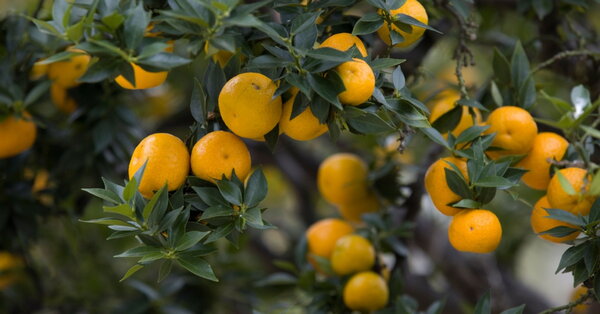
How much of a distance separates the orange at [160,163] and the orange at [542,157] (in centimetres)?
39

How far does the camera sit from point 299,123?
61cm

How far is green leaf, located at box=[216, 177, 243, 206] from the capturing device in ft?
1.95

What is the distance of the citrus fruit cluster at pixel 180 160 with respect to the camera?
60 cm

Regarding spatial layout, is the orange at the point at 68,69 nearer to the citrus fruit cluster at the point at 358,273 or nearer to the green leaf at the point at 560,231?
the citrus fruit cluster at the point at 358,273

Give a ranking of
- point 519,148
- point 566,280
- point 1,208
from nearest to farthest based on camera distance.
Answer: point 519,148
point 1,208
point 566,280

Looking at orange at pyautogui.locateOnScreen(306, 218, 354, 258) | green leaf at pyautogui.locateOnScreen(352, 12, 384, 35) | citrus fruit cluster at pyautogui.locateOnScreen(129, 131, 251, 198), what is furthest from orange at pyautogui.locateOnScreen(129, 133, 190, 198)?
orange at pyautogui.locateOnScreen(306, 218, 354, 258)

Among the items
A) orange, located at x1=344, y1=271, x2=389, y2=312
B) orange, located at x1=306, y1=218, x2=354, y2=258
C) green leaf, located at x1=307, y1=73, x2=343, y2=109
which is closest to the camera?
green leaf, located at x1=307, y1=73, x2=343, y2=109

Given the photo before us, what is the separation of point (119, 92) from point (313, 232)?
0.40 m

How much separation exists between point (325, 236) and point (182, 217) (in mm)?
462

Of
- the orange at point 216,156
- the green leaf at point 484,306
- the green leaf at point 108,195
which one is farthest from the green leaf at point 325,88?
the green leaf at point 484,306

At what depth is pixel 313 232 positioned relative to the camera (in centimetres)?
104

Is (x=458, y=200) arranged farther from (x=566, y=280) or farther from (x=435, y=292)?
(x=566, y=280)

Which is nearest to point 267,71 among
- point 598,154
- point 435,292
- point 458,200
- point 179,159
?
point 179,159

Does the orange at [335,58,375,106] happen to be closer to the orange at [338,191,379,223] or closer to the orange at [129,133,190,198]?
the orange at [129,133,190,198]
